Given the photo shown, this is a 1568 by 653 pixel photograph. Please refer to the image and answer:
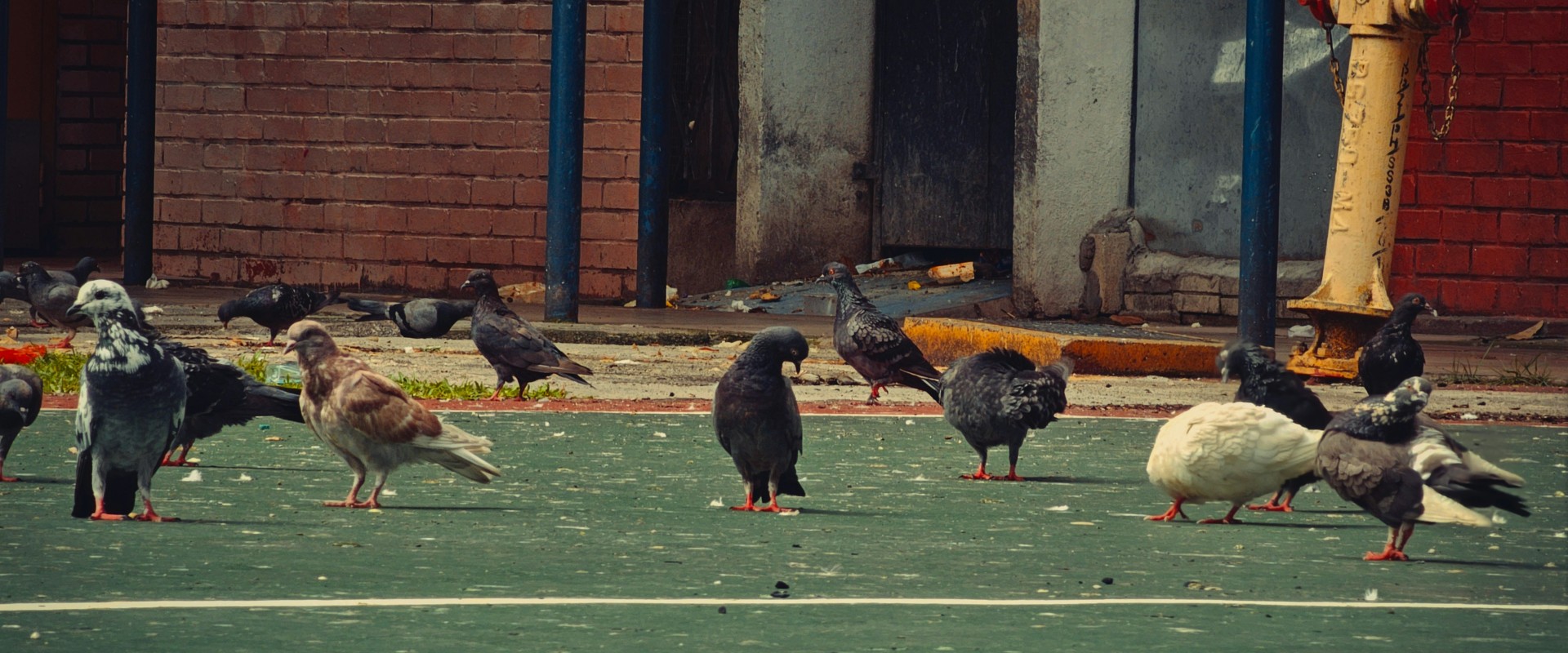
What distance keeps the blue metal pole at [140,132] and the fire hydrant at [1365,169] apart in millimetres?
9357

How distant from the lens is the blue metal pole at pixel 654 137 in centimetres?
1516

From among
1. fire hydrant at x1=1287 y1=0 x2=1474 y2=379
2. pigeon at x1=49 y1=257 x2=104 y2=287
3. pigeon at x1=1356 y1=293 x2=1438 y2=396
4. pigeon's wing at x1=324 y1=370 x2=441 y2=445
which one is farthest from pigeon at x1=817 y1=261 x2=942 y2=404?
pigeon at x1=49 y1=257 x2=104 y2=287

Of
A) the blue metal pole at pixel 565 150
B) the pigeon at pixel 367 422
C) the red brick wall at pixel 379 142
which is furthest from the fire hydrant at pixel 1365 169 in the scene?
the red brick wall at pixel 379 142

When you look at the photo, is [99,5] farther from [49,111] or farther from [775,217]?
[775,217]

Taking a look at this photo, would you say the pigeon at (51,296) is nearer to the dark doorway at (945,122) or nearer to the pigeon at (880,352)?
the pigeon at (880,352)

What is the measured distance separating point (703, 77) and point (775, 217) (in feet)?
4.88

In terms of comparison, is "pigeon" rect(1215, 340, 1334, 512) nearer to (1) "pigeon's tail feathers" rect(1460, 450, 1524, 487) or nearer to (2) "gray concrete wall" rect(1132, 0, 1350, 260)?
(1) "pigeon's tail feathers" rect(1460, 450, 1524, 487)

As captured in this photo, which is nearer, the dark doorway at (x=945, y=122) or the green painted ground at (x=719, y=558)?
the green painted ground at (x=719, y=558)

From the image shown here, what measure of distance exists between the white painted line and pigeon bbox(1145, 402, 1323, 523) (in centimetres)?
112

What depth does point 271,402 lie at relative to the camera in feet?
23.6

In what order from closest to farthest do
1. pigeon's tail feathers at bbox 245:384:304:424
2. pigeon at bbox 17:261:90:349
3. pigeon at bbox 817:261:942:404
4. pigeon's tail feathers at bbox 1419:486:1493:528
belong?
pigeon's tail feathers at bbox 1419:486:1493:528 < pigeon's tail feathers at bbox 245:384:304:424 < pigeon at bbox 817:261:942:404 < pigeon at bbox 17:261:90:349

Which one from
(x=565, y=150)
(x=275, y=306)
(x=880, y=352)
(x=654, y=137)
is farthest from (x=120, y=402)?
(x=654, y=137)

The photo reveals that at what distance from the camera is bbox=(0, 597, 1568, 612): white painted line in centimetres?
516

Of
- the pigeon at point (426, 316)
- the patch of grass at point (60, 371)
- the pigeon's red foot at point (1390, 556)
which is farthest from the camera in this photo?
the pigeon at point (426, 316)
